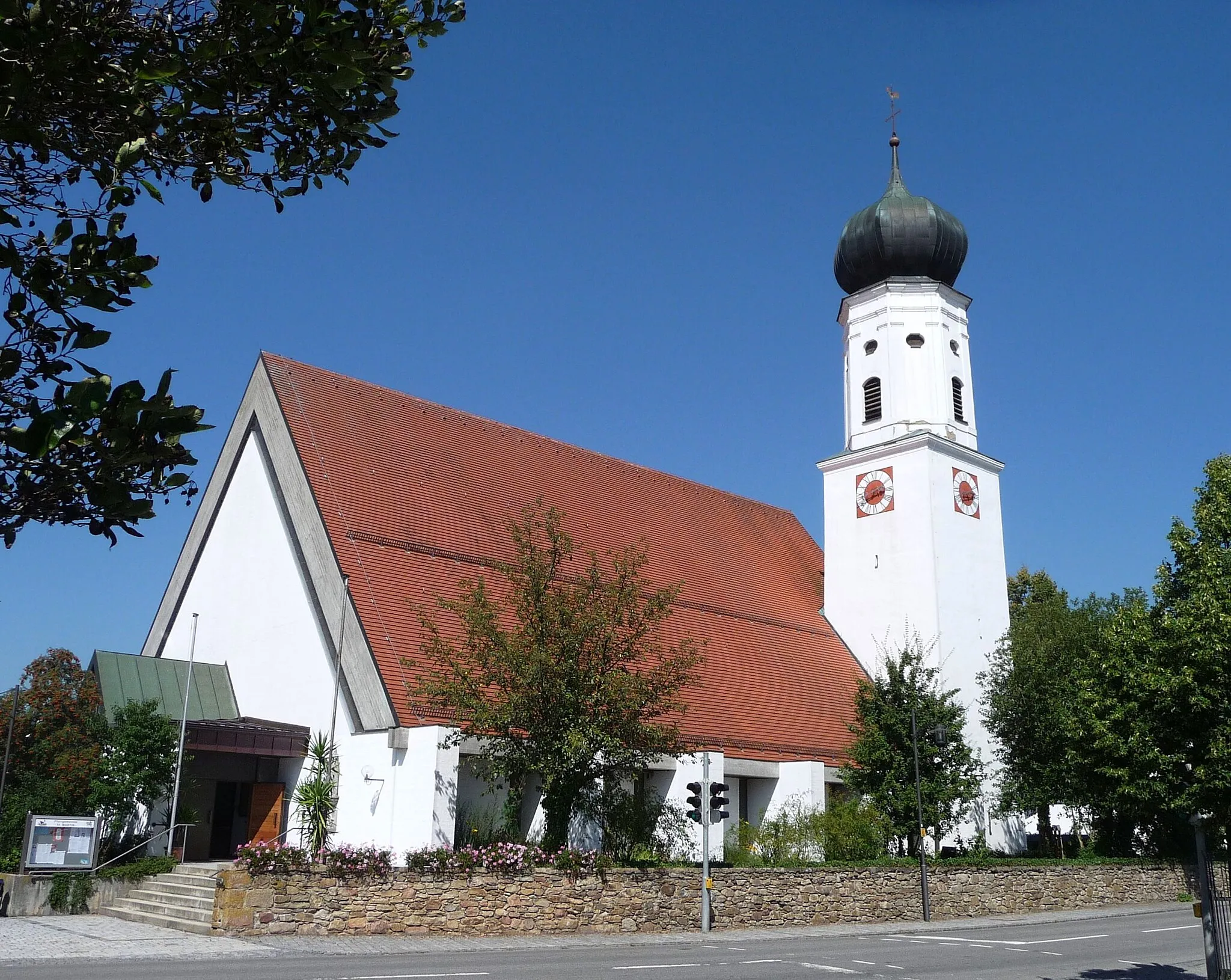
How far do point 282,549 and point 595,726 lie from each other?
887 centimetres

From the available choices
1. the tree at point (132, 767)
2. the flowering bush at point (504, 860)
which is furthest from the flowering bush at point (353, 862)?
the tree at point (132, 767)

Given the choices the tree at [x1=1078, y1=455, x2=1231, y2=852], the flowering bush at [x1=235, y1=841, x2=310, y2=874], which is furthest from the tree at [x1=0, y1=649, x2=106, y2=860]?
the tree at [x1=1078, y1=455, x2=1231, y2=852]

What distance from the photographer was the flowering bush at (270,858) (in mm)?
16188

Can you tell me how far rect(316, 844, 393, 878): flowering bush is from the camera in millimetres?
16828

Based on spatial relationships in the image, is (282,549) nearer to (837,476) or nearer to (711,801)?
(711,801)

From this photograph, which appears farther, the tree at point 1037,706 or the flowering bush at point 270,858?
the tree at point 1037,706

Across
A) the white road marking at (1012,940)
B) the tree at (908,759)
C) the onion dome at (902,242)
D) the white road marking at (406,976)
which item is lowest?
the white road marking at (1012,940)

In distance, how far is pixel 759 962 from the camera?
600 inches

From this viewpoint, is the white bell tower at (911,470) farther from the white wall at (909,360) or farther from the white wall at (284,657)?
the white wall at (284,657)

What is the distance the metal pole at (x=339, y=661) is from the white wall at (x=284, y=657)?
0.17 meters

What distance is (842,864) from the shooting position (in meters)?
22.5

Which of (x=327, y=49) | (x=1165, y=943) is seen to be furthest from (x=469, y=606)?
(x=327, y=49)

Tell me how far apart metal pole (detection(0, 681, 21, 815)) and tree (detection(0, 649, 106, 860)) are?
142 mm

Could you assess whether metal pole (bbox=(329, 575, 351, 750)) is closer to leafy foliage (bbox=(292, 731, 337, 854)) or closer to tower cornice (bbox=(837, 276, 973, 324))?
leafy foliage (bbox=(292, 731, 337, 854))
